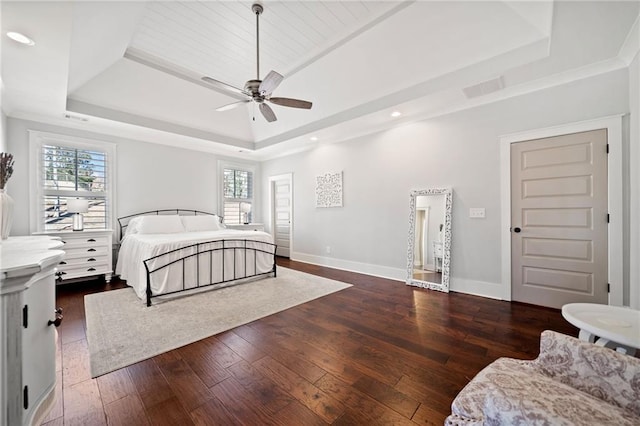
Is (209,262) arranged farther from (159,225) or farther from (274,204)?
(274,204)

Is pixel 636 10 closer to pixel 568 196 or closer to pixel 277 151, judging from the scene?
pixel 568 196

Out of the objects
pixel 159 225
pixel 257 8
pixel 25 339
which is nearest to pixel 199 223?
pixel 159 225

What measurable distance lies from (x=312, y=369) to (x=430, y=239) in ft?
9.67

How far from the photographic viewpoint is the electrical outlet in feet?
11.6

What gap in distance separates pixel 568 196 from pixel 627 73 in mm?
1347

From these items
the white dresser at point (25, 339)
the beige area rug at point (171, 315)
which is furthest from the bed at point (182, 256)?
the white dresser at point (25, 339)

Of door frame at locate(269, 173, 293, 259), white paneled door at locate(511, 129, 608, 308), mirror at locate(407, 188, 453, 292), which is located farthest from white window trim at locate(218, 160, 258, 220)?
white paneled door at locate(511, 129, 608, 308)

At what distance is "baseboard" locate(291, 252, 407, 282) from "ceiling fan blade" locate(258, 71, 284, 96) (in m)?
3.42

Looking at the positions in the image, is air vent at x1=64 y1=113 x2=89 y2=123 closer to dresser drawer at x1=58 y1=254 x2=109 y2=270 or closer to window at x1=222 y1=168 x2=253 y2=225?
dresser drawer at x1=58 y1=254 x2=109 y2=270

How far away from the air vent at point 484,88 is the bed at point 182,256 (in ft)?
12.1

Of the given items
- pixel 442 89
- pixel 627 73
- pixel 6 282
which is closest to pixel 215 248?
pixel 6 282

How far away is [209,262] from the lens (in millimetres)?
3760

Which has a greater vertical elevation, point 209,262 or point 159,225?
point 159,225

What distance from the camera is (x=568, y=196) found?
2.97 m
